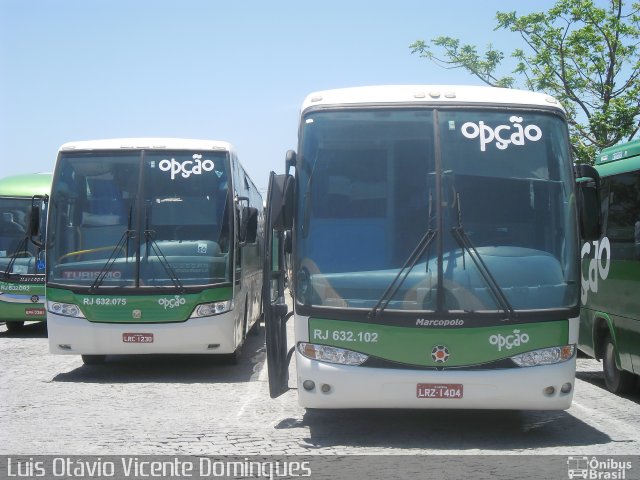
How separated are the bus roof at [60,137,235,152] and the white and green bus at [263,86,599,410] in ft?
13.6

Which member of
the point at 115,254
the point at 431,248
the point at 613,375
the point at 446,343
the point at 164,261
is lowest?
the point at 613,375

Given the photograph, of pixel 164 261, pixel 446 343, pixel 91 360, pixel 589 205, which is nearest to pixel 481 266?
pixel 446 343

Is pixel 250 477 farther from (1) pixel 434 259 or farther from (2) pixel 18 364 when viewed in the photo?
(2) pixel 18 364

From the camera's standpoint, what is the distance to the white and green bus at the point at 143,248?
12055 millimetres

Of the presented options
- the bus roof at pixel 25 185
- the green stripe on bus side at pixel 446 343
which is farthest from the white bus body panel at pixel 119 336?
the bus roof at pixel 25 185

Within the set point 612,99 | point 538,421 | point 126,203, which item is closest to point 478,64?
point 612,99

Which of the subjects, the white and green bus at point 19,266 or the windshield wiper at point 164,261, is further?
the white and green bus at point 19,266

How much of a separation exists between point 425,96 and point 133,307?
5.30 m

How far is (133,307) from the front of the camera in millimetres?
12023

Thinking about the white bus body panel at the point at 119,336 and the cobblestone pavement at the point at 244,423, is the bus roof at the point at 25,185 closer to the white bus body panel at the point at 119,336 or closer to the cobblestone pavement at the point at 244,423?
the cobblestone pavement at the point at 244,423

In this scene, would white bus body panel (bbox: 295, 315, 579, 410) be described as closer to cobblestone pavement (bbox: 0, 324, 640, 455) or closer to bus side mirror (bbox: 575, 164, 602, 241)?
cobblestone pavement (bbox: 0, 324, 640, 455)

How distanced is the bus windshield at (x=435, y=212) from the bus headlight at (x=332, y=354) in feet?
1.26
